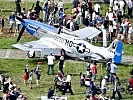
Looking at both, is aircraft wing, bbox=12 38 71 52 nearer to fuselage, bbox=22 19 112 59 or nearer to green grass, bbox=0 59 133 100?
fuselage, bbox=22 19 112 59

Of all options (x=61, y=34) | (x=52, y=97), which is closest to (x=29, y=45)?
(x=61, y=34)

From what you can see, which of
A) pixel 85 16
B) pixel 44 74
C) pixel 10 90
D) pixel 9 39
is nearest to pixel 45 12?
pixel 85 16

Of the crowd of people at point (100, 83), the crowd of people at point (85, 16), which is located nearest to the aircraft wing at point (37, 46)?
the crowd of people at point (100, 83)

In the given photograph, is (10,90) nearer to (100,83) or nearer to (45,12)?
(100,83)

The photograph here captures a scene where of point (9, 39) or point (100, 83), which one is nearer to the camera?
point (100, 83)

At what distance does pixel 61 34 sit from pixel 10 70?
5.39m

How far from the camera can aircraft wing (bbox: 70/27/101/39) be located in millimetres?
57719

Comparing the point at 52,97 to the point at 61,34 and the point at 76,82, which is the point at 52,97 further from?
the point at 61,34

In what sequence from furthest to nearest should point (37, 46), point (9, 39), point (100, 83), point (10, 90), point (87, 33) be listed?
point (9, 39)
point (87, 33)
point (37, 46)
point (100, 83)
point (10, 90)

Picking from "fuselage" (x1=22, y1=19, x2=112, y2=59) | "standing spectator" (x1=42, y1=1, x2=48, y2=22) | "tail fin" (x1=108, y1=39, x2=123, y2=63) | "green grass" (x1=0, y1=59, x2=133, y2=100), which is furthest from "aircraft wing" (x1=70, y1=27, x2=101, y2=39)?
"standing spectator" (x1=42, y1=1, x2=48, y2=22)

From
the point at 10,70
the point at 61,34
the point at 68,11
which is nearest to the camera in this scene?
the point at 10,70

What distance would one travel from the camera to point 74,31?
58281 mm

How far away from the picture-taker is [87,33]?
2292 inches

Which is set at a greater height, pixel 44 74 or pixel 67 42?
pixel 67 42
